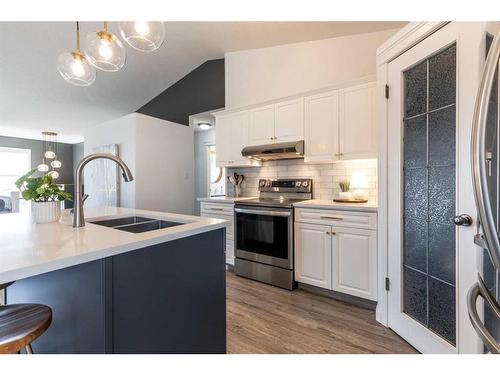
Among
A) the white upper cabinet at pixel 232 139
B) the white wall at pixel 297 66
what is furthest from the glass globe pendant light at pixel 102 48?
the white wall at pixel 297 66

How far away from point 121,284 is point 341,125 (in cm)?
239

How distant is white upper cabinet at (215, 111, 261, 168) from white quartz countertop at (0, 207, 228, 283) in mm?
1964

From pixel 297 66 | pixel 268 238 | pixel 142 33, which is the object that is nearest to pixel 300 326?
pixel 268 238

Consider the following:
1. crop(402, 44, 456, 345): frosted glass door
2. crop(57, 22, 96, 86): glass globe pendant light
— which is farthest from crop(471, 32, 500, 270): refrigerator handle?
crop(57, 22, 96, 86): glass globe pendant light

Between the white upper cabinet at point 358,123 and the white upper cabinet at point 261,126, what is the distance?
868mm

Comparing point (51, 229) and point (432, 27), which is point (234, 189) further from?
point (432, 27)

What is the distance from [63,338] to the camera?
3.80 feet

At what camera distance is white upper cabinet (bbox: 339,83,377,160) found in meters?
2.41

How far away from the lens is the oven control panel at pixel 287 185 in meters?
3.09

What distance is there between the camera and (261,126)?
3.21 metres

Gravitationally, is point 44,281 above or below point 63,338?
above

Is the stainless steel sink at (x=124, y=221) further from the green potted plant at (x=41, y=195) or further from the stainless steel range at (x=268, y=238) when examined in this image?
the stainless steel range at (x=268, y=238)
